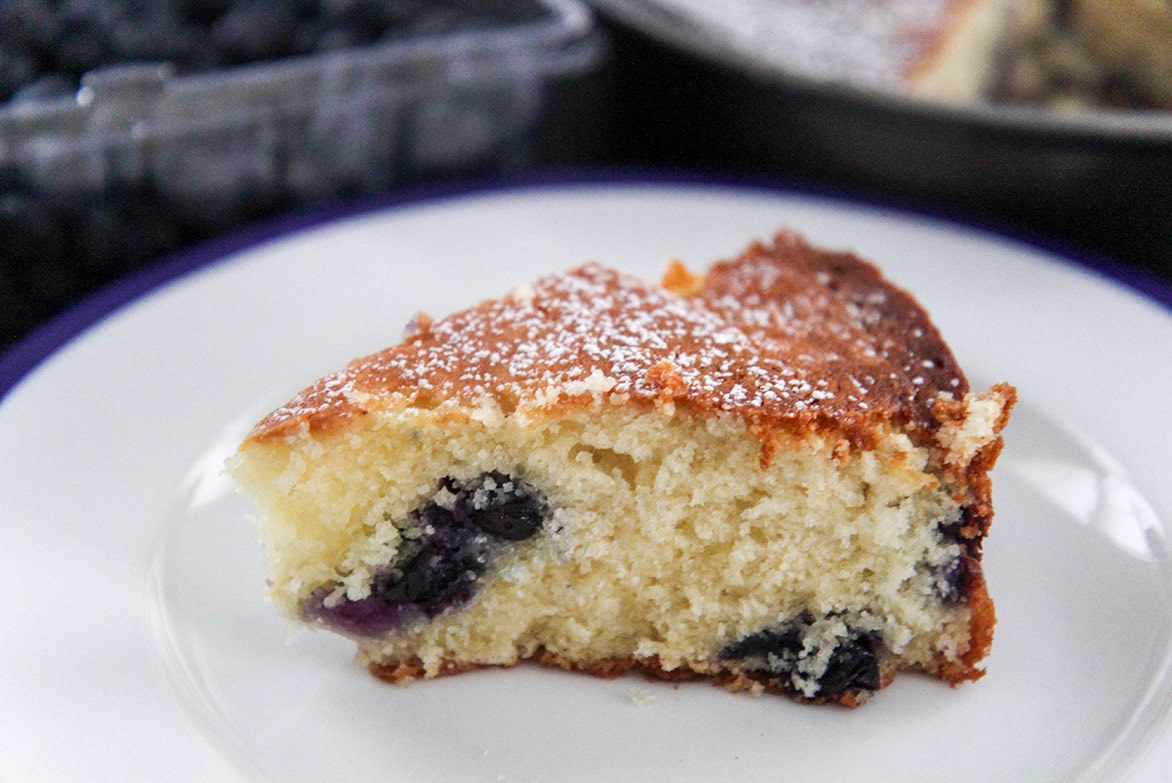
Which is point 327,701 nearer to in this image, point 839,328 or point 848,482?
point 848,482

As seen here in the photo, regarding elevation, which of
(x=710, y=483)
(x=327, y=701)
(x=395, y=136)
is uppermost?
(x=710, y=483)

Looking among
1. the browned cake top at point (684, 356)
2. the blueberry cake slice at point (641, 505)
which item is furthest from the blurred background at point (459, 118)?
the blueberry cake slice at point (641, 505)

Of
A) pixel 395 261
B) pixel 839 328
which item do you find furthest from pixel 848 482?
pixel 395 261

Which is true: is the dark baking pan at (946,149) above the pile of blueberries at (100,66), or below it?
above

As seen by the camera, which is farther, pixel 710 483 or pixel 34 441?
pixel 34 441

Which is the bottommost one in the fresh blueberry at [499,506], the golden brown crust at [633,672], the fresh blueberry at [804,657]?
the golden brown crust at [633,672]

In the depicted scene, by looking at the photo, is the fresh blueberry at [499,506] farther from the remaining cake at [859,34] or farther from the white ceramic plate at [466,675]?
the remaining cake at [859,34]

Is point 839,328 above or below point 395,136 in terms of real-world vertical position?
above
